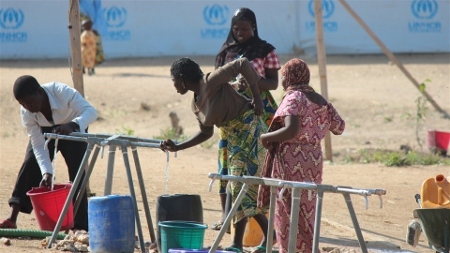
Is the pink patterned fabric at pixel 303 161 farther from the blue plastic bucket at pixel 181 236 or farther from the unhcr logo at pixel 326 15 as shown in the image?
the unhcr logo at pixel 326 15

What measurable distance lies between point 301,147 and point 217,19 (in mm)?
15670

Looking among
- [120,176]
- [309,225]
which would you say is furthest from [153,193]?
[309,225]

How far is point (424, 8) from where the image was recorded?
20625 millimetres

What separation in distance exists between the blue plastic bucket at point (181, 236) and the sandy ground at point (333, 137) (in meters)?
0.72

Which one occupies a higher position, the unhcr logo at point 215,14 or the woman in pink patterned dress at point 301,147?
the unhcr logo at point 215,14

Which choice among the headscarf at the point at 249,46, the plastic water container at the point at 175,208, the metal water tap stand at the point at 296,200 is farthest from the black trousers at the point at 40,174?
the metal water tap stand at the point at 296,200

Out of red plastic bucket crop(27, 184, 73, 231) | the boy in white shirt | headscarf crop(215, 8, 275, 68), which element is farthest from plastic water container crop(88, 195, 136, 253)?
headscarf crop(215, 8, 275, 68)

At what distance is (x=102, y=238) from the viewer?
5.99m

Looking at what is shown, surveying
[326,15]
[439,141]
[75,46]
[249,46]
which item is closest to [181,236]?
[249,46]

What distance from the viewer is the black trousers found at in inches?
277

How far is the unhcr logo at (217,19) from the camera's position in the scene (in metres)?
21.1

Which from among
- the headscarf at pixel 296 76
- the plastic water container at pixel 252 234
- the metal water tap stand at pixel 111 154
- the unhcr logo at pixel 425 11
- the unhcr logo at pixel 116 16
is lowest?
the plastic water container at pixel 252 234

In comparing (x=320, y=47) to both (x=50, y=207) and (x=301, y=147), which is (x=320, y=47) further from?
(x=301, y=147)

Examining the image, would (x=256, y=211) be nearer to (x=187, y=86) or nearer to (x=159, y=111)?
(x=187, y=86)
